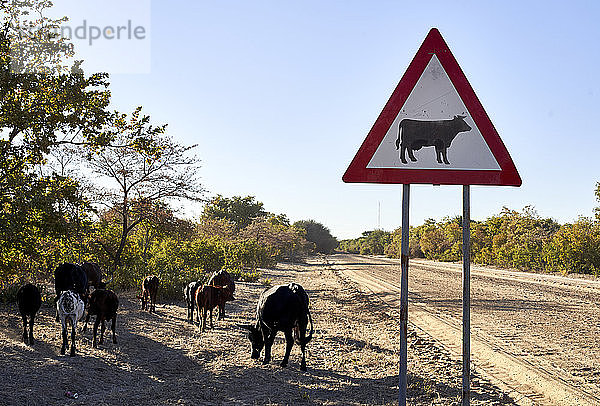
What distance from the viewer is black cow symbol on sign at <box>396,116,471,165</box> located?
3287 mm

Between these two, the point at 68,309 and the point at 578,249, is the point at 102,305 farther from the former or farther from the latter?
the point at 578,249

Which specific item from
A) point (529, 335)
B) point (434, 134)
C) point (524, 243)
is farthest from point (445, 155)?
point (524, 243)

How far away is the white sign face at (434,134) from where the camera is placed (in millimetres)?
3293

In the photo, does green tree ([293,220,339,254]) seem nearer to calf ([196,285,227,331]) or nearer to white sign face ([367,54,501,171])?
calf ([196,285,227,331])

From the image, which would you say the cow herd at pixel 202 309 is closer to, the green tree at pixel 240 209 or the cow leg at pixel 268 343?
the cow leg at pixel 268 343

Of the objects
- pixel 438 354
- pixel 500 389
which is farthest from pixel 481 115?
pixel 438 354

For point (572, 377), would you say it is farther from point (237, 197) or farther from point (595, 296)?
point (237, 197)

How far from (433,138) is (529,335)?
31.0 ft

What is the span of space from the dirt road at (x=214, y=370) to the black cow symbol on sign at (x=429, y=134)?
4044 millimetres

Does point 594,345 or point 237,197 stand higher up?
point 237,197

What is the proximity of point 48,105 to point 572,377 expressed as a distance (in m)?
11.3

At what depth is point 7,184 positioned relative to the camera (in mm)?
9430

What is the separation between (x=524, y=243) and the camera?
42781mm

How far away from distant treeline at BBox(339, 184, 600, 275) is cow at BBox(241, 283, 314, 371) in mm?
30767
